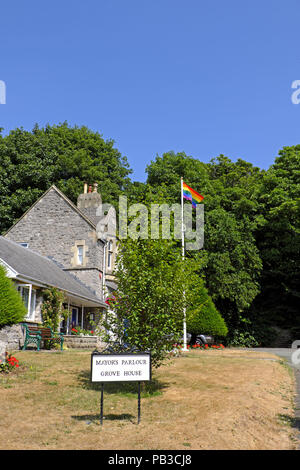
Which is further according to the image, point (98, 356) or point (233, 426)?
point (98, 356)

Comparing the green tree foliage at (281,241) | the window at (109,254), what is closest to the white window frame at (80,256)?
the window at (109,254)

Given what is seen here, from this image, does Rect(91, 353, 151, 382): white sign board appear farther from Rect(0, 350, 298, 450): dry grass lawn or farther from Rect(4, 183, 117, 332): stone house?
Rect(4, 183, 117, 332): stone house

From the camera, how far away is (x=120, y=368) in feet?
26.8

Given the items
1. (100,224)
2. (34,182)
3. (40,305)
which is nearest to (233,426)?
(40,305)

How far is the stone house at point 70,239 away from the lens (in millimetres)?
29734

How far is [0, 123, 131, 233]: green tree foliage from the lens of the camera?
127ft

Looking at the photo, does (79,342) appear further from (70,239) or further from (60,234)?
(60,234)

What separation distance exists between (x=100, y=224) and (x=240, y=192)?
13.0m

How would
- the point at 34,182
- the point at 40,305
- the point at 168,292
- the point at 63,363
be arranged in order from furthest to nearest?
the point at 34,182, the point at 40,305, the point at 63,363, the point at 168,292

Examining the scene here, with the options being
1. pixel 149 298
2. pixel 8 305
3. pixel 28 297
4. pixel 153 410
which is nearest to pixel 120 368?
pixel 153 410

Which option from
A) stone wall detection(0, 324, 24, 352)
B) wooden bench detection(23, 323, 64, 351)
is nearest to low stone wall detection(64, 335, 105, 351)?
wooden bench detection(23, 323, 64, 351)

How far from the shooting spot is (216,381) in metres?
12.0

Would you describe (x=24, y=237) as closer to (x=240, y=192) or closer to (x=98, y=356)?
(x=240, y=192)

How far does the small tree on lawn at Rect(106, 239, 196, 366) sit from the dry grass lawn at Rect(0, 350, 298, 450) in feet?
4.32
